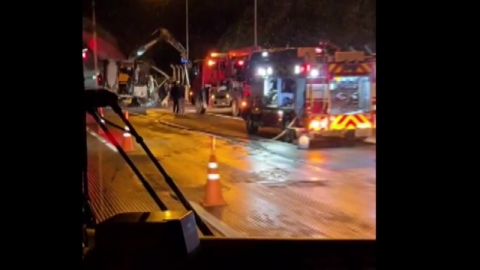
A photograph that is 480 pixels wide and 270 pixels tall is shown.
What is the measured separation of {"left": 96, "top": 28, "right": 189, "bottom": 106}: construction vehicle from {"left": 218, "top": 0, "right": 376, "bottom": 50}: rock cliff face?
202 inches

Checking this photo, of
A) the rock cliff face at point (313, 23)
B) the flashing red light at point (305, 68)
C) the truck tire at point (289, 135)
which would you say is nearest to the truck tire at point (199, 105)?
the rock cliff face at point (313, 23)

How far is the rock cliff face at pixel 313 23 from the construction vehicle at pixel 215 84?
546 centimetres

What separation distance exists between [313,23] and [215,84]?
22.5 feet

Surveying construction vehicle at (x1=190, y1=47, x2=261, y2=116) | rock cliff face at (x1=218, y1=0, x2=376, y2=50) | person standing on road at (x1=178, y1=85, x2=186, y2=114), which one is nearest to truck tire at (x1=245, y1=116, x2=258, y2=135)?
construction vehicle at (x1=190, y1=47, x2=261, y2=116)

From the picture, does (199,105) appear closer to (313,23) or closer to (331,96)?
(313,23)

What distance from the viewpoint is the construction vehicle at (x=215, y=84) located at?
1166 inches

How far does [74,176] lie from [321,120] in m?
15.3

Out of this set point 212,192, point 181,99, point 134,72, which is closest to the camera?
point 212,192

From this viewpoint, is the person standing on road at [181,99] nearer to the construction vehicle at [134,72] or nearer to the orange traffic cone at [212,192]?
the construction vehicle at [134,72]

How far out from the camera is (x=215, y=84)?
1282 inches

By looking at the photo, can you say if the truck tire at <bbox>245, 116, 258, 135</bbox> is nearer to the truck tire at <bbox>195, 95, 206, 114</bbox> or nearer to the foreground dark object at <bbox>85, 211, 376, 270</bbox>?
the truck tire at <bbox>195, 95, 206, 114</bbox>

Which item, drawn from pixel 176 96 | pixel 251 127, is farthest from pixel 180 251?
pixel 176 96

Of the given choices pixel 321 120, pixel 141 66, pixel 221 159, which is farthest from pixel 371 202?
pixel 141 66
